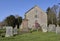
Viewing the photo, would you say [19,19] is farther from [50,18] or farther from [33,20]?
[50,18]

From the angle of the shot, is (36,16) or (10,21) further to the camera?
(36,16)

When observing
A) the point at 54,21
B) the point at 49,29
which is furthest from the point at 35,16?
the point at 49,29

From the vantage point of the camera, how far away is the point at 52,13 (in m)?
101

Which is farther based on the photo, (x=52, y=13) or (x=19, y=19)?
(x=52, y=13)

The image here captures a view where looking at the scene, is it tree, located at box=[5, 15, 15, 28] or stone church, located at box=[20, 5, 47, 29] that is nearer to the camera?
tree, located at box=[5, 15, 15, 28]

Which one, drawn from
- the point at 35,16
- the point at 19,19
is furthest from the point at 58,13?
the point at 19,19

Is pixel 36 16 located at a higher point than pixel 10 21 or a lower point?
higher

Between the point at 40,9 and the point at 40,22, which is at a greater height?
the point at 40,9

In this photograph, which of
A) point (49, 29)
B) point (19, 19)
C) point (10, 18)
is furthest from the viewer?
point (19, 19)

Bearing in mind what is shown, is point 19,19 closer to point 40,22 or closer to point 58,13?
point 40,22

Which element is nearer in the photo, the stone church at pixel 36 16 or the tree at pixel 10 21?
the tree at pixel 10 21

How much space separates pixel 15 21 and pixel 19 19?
3.04m

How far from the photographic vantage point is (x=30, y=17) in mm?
85438

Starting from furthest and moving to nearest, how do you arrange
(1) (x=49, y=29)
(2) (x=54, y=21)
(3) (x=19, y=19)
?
(2) (x=54, y=21), (3) (x=19, y=19), (1) (x=49, y=29)
